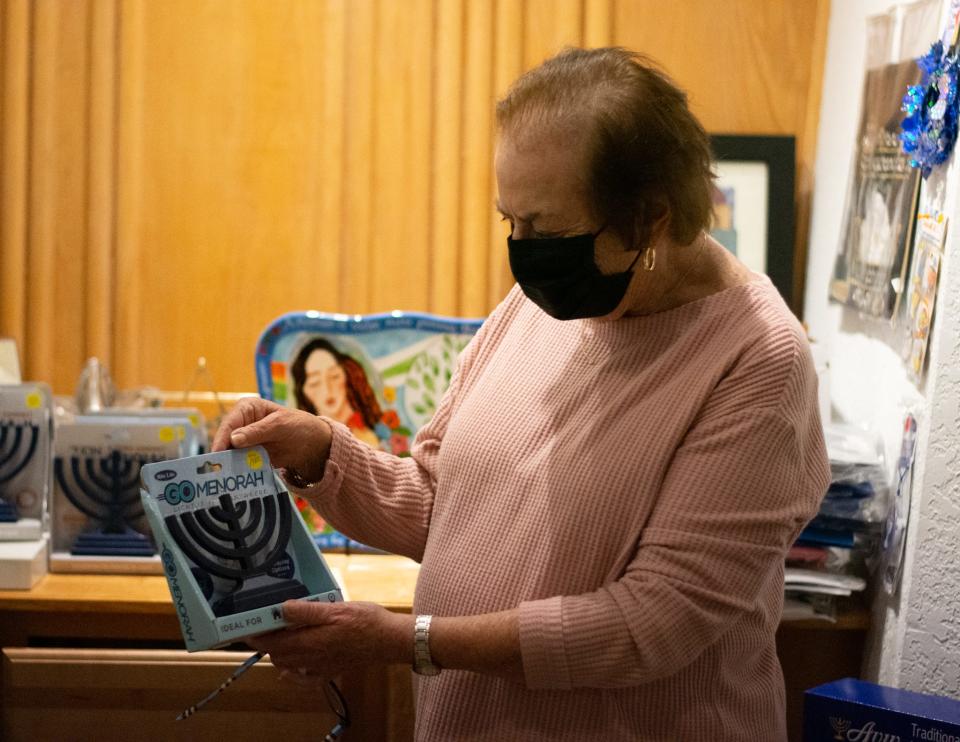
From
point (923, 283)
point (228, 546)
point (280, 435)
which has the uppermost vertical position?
point (923, 283)

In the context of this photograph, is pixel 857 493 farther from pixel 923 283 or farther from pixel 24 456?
pixel 24 456

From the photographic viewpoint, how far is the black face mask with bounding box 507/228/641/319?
126 centimetres

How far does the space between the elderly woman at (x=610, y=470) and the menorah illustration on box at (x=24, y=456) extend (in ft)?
2.84

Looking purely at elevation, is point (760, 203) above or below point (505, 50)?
below

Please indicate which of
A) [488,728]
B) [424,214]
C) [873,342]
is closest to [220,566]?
[488,728]

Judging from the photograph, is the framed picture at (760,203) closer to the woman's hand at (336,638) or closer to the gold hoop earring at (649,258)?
the gold hoop earring at (649,258)

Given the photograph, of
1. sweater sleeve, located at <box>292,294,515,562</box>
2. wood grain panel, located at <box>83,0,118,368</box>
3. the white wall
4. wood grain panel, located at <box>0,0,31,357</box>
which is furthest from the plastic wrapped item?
wood grain panel, located at <box>0,0,31,357</box>

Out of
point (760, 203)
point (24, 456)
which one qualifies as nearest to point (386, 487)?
point (24, 456)

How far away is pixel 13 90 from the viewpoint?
263 cm

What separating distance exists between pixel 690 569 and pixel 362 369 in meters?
1.20

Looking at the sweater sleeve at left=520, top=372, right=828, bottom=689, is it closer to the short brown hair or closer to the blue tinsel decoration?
the short brown hair

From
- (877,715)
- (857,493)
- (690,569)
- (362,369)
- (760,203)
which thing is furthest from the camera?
(760,203)

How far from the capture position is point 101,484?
82.6 inches

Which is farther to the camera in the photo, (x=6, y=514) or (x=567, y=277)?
(x=6, y=514)
